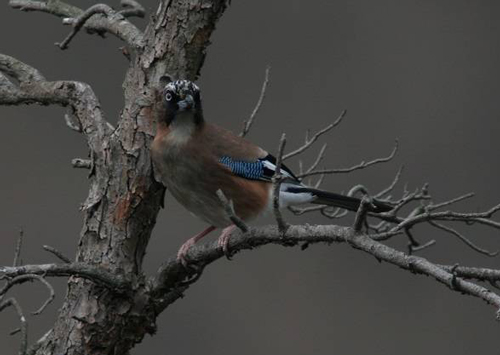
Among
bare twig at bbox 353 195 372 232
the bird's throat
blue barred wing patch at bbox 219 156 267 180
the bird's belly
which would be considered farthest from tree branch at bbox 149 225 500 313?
blue barred wing patch at bbox 219 156 267 180

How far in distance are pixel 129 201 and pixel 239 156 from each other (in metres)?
0.96

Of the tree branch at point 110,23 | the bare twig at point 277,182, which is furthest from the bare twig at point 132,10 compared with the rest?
the bare twig at point 277,182

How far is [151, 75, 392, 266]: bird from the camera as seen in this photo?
20.0 feet

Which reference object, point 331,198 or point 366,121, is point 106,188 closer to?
point 331,198

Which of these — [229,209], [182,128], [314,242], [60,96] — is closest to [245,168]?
[182,128]

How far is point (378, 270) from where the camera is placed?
37.9 ft

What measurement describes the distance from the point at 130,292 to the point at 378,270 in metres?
6.31

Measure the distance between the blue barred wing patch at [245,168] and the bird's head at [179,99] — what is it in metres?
0.30

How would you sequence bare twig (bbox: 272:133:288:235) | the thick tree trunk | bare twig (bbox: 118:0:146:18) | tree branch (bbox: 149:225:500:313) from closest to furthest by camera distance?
tree branch (bbox: 149:225:500:313), bare twig (bbox: 272:133:288:235), the thick tree trunk, bare twig (bbox: 118:0:146:18)

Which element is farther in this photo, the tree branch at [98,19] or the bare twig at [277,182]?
the tree branch at [98,19]

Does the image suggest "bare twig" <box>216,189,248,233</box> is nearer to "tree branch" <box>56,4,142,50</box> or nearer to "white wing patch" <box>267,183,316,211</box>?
"tree branch" <box>56,4,142,50</box>

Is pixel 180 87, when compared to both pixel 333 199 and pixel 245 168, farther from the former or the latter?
pixel 333 199

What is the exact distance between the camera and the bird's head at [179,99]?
5719 millimetres

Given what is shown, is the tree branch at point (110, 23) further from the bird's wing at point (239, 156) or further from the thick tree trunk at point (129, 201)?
the bird's wing at point (239, 156)
